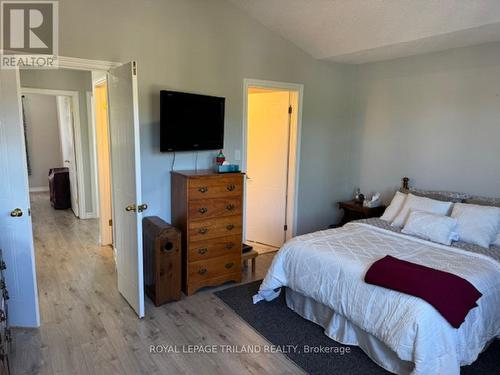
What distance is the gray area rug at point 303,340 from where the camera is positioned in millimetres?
2367

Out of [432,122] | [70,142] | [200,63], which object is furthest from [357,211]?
[70,142]

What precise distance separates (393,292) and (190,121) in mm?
2271

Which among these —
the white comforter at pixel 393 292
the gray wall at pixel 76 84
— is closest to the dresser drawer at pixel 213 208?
the white comforter at pixel 393 292

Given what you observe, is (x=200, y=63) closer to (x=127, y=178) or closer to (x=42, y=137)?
(x=127, y=178)

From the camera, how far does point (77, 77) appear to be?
566cm

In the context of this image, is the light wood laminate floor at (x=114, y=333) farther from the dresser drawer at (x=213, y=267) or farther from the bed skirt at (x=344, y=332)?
the bed skirt at (x=344, y=332)

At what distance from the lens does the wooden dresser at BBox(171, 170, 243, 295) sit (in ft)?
10.6

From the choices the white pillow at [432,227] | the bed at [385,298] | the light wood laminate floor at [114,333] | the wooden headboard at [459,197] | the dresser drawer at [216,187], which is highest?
the dresser drawer at [216,187]

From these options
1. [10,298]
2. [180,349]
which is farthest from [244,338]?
[10,298]

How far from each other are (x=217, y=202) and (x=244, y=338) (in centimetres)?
122

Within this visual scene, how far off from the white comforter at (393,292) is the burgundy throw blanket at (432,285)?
45 mm

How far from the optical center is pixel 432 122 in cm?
396

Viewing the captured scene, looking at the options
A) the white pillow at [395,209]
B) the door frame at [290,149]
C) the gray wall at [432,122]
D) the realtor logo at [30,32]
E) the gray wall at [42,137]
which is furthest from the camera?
the gray wall at [42,137]

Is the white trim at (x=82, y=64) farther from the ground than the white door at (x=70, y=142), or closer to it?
farther from the ground
